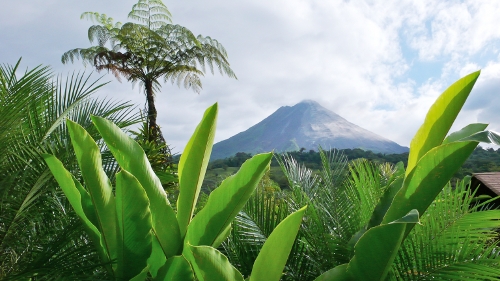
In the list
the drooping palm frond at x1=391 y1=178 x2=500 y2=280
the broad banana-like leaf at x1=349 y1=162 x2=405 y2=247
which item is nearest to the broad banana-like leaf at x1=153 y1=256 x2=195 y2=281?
the broad banana-like leaf at x1=349 y1=162 x2=405 y2=247

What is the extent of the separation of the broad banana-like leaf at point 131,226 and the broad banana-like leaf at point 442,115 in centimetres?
111

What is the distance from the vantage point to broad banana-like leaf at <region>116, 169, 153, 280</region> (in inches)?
56.7

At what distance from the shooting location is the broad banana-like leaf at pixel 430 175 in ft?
4.91

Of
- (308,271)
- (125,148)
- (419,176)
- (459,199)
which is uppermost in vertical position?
(125,148)

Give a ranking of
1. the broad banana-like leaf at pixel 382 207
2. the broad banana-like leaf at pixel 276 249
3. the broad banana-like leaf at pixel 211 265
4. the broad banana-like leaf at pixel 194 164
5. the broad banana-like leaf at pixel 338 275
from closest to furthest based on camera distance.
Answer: the broad banana-like leaf at pixel 211 265 < the broad banana-like leaf at pixel 276 249 < the broad banana-like leaf at pixel 338 275 < the broad banana-like leaf at pixel 194 164 < the broad banana-like leaf at pixel 382 207

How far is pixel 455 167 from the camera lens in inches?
59.9

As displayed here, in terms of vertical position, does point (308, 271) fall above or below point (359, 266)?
below

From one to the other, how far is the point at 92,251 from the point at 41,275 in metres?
0.23

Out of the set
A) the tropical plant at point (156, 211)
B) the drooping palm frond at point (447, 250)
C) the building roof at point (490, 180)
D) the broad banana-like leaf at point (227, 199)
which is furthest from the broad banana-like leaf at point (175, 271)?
the building roof at point (490, 180)

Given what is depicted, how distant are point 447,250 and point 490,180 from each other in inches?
233

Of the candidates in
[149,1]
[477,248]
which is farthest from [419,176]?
[149,1]

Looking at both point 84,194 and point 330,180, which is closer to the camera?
point 84,194

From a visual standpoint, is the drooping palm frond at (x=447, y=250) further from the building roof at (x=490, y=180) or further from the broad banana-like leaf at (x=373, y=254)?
the building roof at (x=490, y=180)

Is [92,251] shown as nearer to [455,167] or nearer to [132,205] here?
[132,205]
